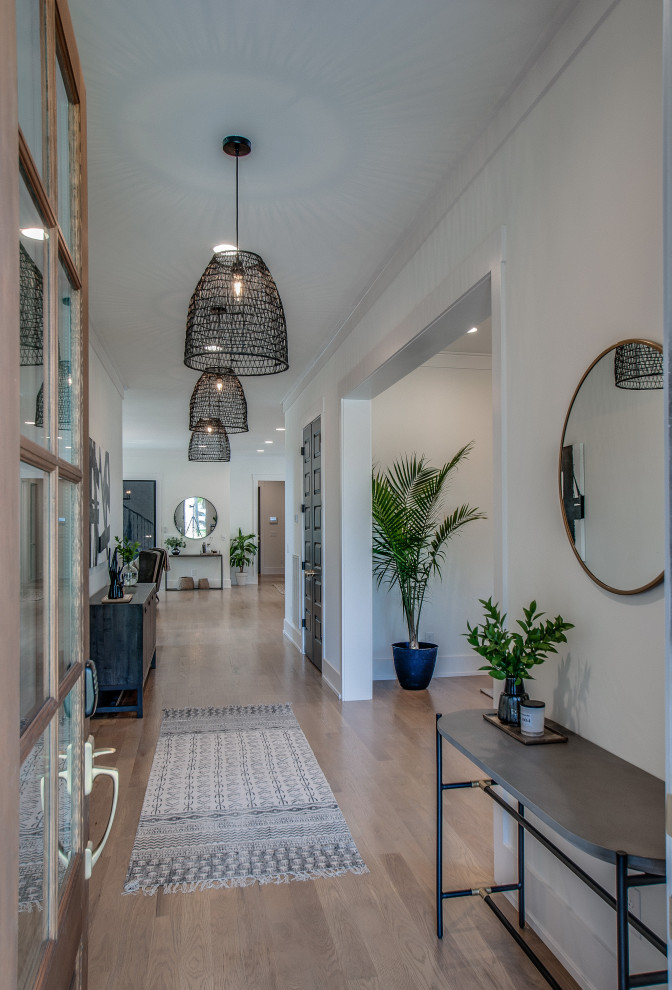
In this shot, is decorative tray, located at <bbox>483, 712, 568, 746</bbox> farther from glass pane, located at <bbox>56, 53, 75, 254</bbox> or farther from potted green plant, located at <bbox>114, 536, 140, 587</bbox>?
potted green plant, located at <bbox>114, 536, 140, 587</bbox>

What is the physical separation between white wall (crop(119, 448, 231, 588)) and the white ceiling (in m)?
9.84

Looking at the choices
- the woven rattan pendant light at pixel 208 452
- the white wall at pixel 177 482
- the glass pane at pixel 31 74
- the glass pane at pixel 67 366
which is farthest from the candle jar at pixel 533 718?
the white wall at pixel 177 482

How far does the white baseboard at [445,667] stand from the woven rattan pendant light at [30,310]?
5340mm

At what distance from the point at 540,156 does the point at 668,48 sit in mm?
1544

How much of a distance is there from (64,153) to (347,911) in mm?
2391

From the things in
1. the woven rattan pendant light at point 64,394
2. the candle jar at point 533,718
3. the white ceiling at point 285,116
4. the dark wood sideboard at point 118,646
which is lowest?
the dark wood sideboard at point 118,646

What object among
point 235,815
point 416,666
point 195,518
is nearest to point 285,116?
point 235,815

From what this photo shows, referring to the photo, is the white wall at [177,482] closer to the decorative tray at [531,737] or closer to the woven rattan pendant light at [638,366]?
the decorative tray at [531,737]

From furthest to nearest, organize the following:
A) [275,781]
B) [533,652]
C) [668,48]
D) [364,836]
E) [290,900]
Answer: [275,781] → [364,836] → [290,900] → [533,652] → [668,48]

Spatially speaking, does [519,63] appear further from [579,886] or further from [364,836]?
[364,836]

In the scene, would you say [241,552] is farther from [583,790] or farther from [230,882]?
[583,790]

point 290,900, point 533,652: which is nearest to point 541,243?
point 533,652

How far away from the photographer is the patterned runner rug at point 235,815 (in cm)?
269

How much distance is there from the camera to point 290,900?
8.18 feet
